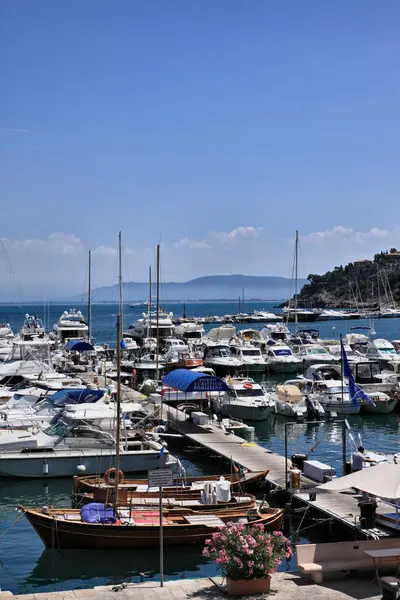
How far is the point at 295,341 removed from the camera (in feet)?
241

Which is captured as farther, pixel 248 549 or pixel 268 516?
pixel 268 516

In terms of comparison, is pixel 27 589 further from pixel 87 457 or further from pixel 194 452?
pixel 194 452

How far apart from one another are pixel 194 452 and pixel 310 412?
37.9ft

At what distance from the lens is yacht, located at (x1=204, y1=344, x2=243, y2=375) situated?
194 ft

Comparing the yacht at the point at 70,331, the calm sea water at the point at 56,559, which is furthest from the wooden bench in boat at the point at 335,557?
the yacht at the point at 70,331

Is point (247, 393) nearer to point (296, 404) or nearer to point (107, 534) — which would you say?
point (296, 404)

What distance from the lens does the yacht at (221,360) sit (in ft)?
194

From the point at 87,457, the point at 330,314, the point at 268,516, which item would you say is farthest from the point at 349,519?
the point at 330,314

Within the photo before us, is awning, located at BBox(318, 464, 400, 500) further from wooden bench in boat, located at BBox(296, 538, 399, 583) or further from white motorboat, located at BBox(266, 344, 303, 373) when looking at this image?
white motorboat, located at BBox(266, 344, 303, 373)

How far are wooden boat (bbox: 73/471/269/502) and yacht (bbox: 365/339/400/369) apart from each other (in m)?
35.6

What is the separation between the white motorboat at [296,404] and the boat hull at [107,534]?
73.6 feet

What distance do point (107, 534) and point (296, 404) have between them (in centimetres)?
2482

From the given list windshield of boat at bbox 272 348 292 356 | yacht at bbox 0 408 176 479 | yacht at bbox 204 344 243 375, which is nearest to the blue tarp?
yacht at bbox 0 408 176 479

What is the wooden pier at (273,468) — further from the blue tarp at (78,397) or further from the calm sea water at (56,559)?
the blue tarp at (78,397)
